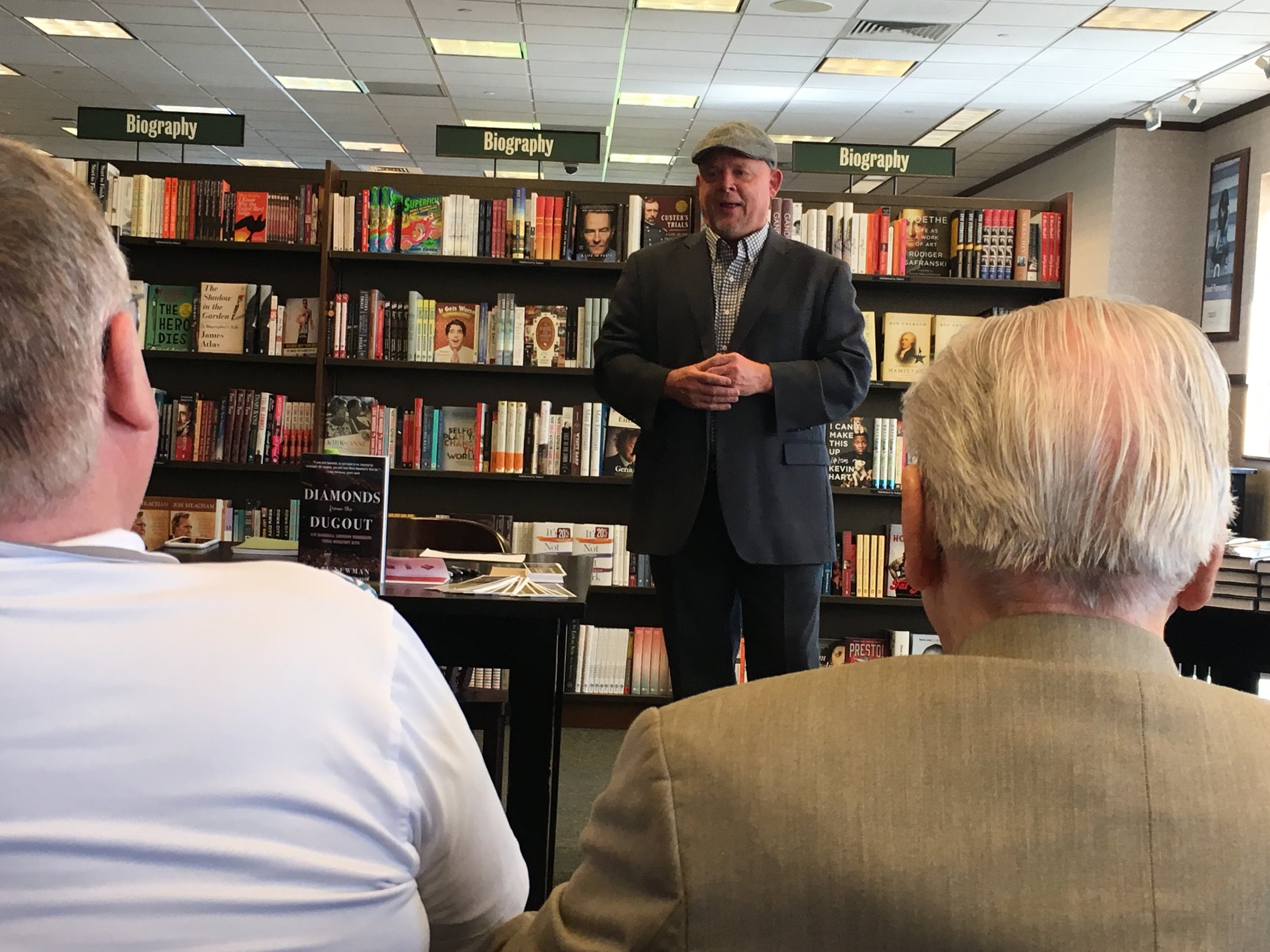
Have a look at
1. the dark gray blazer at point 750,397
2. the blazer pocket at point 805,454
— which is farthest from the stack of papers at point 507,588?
the blazer pocket at point 805,454

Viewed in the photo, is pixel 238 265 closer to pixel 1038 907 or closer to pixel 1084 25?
pixel 1038 907

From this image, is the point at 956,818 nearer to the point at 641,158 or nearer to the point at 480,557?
the point at 480,557

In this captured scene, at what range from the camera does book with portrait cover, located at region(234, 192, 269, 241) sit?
14.7 ft

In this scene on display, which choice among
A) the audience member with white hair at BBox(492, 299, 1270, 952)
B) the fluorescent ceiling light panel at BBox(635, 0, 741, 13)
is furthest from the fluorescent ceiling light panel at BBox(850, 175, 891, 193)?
the audience member with white hair at BBox(492, 299, 1270, 952)

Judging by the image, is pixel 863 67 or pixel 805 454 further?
pixel 863 67

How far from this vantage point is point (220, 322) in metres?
4.53

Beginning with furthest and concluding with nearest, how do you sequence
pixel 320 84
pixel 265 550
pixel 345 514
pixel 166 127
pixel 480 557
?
1. pixel 320 84
2. pixel 166 127
3. pixel 480 557
4. pixel 265 550
5. pixel 345 514

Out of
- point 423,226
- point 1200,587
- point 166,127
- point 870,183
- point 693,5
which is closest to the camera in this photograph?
point 1200,587

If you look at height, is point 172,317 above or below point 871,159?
below

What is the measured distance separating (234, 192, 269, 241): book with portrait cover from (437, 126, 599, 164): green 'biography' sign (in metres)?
0.77

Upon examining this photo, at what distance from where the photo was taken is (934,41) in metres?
7.45

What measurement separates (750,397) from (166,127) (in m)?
3.32

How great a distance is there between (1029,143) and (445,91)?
5.16 metres

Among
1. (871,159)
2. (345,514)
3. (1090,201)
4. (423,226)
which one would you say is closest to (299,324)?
(423,226)
